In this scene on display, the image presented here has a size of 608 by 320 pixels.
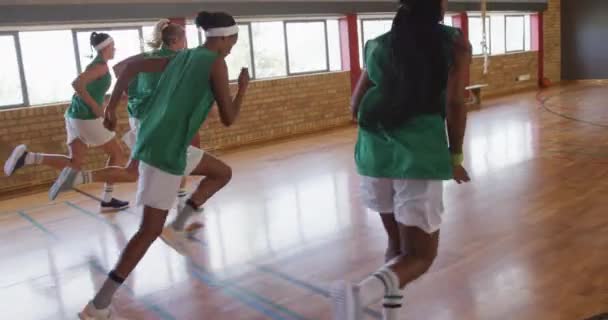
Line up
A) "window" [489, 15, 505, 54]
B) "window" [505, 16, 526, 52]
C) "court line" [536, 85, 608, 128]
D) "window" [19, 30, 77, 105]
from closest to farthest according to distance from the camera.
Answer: "window" [19, 30, 77, 105] < "court line" [536, 85, 608, 128] < "window" [489, 15, 505, 54] < "window" [505, 16, 526, 52]

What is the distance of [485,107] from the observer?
11531mm

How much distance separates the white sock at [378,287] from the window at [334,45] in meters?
8.48

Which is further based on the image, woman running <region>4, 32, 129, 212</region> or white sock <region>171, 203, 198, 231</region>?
woman running <region>4, 32, 129, 212</region>

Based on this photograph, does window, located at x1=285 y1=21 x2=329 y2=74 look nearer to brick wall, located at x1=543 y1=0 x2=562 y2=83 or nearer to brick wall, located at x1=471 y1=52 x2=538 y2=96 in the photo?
brick wall, located at x1=471 y1=52 x2=538 y2=96

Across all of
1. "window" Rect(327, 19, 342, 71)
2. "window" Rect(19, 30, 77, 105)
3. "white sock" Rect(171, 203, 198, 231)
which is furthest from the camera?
"window" Rect(327, 19, 342, 71)

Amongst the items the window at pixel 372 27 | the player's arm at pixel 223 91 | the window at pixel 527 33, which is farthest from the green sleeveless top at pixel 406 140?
the window at pixel 527 33

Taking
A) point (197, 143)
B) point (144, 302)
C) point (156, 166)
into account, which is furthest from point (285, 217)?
point (197, 143)

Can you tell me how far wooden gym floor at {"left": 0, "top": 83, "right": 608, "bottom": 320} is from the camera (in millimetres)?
2990

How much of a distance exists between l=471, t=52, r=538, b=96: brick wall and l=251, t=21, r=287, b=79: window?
5.43m

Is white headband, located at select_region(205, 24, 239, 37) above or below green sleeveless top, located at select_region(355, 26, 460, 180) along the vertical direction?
above

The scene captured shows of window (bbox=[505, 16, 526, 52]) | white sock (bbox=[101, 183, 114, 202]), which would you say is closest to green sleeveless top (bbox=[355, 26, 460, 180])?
white sock (bbox=[101, 183, 114, 202])

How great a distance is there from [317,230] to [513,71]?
37.8 feet

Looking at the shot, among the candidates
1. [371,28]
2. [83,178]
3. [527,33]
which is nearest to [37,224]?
[83,178]

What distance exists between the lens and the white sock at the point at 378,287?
1944 millimetres
